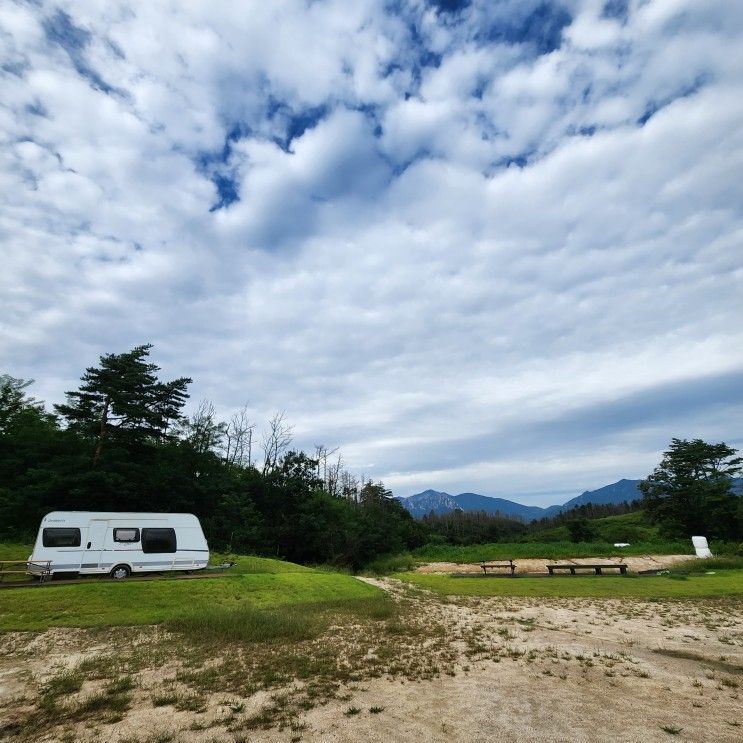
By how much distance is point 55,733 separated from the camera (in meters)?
5.91

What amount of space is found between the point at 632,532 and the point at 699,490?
1259 cm

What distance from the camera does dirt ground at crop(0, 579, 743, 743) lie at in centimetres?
585

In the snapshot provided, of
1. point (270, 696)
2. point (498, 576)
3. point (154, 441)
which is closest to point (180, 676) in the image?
point (270, 696)

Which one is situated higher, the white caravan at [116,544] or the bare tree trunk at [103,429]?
the bare tree trunk at [103,429]

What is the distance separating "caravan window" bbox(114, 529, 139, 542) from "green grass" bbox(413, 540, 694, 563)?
98.0ft

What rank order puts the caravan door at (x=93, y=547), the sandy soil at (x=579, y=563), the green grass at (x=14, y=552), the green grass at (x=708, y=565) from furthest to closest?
1. the sandy soil at (x=579, y=563)
2. the green grass at (x=708, y=565)
3. the green grass at (x=14, y=552)
4. the caravan door at (x=93, y=547)

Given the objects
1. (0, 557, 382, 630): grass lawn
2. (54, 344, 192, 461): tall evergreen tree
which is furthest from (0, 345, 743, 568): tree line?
(0, 557, 382, 630): grass lawn

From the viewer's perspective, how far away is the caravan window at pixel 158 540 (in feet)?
65.2

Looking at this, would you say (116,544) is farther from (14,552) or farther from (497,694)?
(497,694)

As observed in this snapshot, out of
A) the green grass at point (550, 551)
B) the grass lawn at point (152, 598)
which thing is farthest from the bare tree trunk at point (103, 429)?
the green grass at point (550, 551)

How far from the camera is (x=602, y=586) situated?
22.1 meters

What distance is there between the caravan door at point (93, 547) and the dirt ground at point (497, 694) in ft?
24.2

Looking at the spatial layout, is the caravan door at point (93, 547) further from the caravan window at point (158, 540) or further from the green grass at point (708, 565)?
the green grass at point (708, 565)

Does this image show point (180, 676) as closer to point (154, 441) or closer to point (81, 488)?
point (81, 488)
